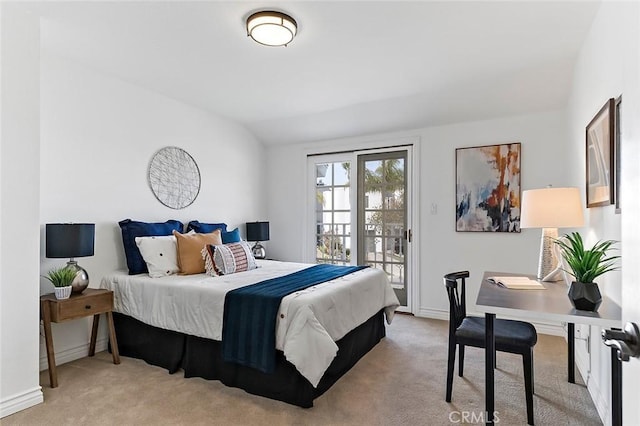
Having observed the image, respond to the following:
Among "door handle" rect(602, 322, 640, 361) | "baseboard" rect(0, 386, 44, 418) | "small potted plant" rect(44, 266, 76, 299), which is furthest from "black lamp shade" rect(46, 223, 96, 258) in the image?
"door handle" rect(602, 322, 640, 361)

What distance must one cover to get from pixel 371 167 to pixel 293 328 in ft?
9.23

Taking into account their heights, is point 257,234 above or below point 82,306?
above

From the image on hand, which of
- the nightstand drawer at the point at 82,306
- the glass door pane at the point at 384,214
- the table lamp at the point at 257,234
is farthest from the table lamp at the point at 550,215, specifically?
the nightstand drawer at the point at 82,306

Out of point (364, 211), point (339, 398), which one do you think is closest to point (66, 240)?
point (339, 398)

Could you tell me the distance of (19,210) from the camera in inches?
86.1

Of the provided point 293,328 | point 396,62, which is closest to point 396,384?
point 293,328

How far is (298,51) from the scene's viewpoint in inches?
108

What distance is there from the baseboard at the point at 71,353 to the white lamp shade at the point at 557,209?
11.7 feet

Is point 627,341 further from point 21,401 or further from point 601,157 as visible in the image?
point 21,401

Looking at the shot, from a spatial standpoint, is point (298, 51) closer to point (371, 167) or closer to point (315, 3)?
point (315, 3)

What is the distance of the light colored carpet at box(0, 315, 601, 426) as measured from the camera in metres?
2.05

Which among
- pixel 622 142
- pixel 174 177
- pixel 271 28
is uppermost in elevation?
pixel 271 28

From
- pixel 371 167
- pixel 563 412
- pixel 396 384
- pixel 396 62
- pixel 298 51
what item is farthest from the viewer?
pixel 371 167

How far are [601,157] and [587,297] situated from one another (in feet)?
3.15
